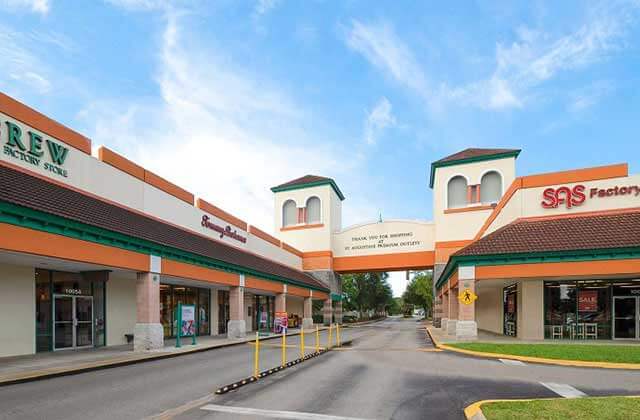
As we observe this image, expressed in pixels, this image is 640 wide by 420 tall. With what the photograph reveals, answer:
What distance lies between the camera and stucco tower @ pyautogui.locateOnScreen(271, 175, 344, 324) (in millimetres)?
48094

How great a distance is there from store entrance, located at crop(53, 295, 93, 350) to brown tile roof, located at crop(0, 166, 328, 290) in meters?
3.78

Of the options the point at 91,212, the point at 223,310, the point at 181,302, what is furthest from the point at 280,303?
the point at 91,212

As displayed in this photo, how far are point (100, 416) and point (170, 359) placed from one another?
841 cm

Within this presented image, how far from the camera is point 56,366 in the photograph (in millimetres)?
12648

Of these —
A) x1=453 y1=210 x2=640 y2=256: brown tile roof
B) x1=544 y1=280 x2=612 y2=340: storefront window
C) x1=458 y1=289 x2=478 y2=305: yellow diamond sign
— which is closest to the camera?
x1=453 y1=210 x2=640 y2=256: brown tile roof

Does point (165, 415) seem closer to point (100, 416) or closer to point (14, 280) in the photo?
point (100, 416)

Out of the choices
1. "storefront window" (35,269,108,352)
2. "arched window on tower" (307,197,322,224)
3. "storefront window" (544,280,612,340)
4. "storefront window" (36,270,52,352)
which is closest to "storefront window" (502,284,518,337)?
"storefront window" (544,280,612,340)

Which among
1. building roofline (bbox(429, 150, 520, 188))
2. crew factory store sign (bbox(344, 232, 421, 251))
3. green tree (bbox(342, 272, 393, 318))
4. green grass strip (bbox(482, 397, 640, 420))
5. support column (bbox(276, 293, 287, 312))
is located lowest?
green tree (bbox(342, 272, 393, 318))

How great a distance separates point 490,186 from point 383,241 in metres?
12.1

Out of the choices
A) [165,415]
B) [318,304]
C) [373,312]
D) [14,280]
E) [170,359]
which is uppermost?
[14,280]

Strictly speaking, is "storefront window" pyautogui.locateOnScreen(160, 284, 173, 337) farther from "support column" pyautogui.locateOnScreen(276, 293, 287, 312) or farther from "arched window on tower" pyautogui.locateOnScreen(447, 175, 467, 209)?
"arched window on tower" pyautogui.locateOnScreen(447, 175, 467, 209)

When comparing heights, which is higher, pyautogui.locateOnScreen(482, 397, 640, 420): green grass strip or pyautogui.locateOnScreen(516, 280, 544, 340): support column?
pyautogui.locateOnScreen(482, 397, 640, 420): green grass strip

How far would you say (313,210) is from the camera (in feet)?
164

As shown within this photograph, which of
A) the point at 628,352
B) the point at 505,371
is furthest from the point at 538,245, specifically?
the point at 505,371
